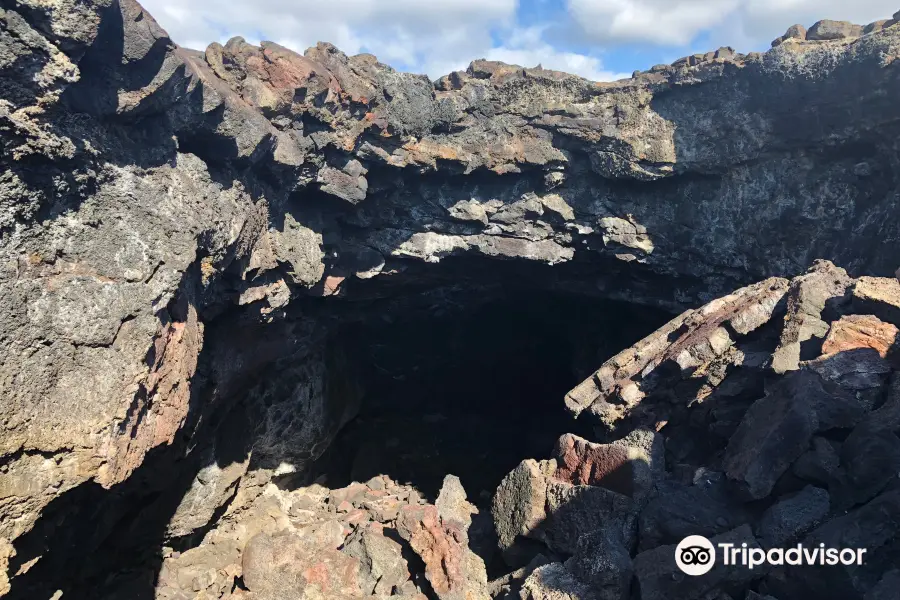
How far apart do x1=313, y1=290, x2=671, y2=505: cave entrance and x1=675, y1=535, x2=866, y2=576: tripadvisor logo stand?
625 cm

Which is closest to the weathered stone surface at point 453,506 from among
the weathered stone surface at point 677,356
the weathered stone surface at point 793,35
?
the weathered stone surface at point 677,356

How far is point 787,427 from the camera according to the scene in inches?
215

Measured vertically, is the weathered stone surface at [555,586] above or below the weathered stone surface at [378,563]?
above

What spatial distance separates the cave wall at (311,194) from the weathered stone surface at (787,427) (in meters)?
3.61

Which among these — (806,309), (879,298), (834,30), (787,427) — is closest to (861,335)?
(879,298)

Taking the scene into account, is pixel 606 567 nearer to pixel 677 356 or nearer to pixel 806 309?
pixel 677 356

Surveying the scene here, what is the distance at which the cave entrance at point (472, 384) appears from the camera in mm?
11664

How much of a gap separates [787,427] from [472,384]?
8547 millimetres

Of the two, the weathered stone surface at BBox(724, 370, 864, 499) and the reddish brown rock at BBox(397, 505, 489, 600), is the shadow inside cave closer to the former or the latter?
the reddish brown rock at BBox(397, 505, 489, 600)

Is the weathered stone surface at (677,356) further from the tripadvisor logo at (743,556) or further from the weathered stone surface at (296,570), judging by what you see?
the weathered stone surface at (296,570)

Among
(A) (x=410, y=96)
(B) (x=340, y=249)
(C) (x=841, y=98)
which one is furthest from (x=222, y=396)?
(C) (x=841, y=98)

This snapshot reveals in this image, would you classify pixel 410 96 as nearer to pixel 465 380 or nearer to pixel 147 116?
pixel 147 116

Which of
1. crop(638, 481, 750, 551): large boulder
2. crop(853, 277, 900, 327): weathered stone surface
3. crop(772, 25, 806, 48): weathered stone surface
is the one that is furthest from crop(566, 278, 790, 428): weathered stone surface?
crop(772, 25, 806, 48): weathered stone surface

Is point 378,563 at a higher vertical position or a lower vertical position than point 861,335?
lower
